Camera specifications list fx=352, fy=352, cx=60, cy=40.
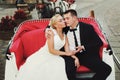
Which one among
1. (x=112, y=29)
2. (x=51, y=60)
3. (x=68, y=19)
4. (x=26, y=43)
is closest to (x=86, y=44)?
(x=68, y=19)

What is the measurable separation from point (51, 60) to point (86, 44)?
0.79 meters

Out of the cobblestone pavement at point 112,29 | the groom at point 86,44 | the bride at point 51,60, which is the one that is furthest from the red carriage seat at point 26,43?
the cobblestone pavement at point 112,29

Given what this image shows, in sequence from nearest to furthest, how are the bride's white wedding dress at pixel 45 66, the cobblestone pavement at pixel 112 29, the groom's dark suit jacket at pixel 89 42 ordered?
the bride's white wedding dress at pixel 45 66 < the groom's dark suit jacket at pixel 89 42 < the cobblestone pavement at pixel 112 29

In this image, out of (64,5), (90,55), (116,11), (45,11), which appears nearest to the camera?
(90,55)

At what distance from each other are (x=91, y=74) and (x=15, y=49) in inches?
52.5

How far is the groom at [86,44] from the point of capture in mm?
5801

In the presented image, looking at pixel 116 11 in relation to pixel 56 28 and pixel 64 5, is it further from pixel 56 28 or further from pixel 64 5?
pixel 56 28

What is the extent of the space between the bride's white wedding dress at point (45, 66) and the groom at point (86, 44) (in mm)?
222

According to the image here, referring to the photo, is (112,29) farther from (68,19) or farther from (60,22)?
(60,22)

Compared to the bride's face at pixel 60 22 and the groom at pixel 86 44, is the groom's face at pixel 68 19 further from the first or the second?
the bride's face at pixel 60 22

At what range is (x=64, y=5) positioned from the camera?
10.6 metres

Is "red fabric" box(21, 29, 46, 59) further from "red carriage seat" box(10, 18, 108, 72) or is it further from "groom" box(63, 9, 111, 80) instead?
"groom" box(63, 9, 111, 80)

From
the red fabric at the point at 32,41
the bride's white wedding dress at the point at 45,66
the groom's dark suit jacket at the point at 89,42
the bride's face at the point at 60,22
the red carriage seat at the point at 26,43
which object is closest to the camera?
the bride's white wedding dress at the point at 45,66

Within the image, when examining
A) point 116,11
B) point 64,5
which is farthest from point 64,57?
point 116,11
